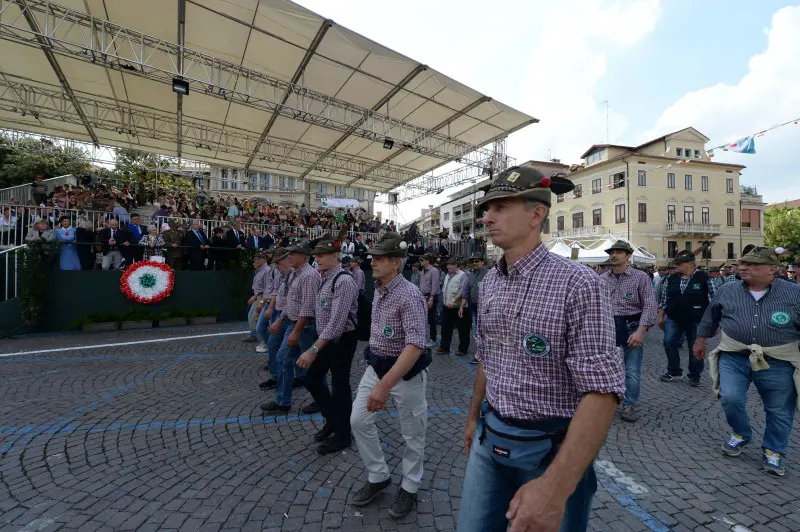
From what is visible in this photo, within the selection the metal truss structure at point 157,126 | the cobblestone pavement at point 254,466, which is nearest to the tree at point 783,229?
the metal truss structure at point 157,126

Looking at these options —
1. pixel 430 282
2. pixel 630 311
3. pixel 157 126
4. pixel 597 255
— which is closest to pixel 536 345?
pixel 630 311

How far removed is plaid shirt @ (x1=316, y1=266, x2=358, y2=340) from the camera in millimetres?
3396

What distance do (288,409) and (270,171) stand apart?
1928 centimetres

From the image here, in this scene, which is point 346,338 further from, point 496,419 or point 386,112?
point 386,112

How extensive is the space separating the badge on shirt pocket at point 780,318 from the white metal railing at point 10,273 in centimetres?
1362

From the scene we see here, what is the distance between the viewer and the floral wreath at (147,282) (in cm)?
952

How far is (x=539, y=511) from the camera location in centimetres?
118

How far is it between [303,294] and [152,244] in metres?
8.61

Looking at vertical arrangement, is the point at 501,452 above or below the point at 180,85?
below

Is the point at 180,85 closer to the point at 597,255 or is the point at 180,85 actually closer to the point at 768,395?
the point at 768,395

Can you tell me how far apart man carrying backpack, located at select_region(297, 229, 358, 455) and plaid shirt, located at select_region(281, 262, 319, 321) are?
313mm

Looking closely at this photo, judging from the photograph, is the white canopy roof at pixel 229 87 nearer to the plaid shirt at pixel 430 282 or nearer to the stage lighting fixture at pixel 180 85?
the stage lighting fixture at pixel 180 85

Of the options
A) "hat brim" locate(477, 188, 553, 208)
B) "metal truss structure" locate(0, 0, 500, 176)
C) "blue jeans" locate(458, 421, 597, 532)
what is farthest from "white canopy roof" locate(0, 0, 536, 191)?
"blue jeans" locate(458, 421, 597, 532)

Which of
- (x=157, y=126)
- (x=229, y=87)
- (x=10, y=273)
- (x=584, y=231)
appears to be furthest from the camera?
(x=584, y=231)
